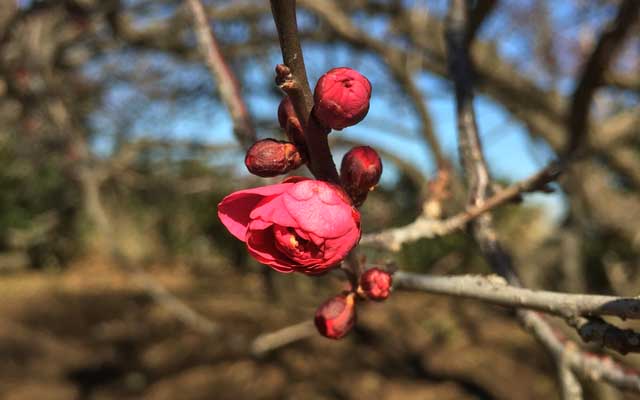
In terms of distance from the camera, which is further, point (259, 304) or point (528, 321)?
point (259, 304)

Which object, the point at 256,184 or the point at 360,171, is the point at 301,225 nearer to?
the point at 360,171

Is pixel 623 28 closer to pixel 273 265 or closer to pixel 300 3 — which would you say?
pixel 300 3

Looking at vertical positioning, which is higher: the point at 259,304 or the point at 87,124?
the point at 87,124

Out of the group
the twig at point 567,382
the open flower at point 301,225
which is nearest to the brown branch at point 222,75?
the open flower at point 301,225

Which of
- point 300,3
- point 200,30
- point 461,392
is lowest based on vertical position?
point 461,392

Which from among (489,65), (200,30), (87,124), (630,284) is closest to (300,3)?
(200,30)

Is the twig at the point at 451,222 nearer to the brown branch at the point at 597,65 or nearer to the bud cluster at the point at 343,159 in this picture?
the bud cluster at the point at 343,159
